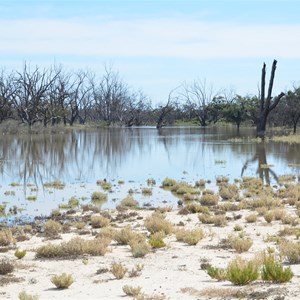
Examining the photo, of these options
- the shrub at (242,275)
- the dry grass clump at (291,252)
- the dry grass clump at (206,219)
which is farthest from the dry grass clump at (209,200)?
the shrub at (242,275)

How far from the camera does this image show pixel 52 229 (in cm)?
1254

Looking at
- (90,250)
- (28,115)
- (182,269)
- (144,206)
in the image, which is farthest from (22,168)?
(28,115)

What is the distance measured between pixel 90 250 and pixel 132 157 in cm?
2422

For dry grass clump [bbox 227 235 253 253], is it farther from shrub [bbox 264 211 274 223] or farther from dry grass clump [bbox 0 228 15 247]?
dry grass clump [bbox 0 228 15 247]

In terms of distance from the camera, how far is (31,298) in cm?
672

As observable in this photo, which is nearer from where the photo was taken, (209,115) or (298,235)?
(298,235)

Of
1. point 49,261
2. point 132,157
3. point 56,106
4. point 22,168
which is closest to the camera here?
point 49,261

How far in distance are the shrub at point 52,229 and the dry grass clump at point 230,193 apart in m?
6.84

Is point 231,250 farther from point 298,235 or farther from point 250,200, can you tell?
point 250,200

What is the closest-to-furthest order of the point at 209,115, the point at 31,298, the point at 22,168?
the point at 31,298 → the point at 22,168 → the point at 209,115

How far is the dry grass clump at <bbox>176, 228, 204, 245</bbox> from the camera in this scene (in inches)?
432

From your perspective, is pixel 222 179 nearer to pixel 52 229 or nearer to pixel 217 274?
pixel 52 229

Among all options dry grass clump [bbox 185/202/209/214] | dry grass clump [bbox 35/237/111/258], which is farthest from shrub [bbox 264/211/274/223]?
dry grass clump [bbox 35/237/111/258]

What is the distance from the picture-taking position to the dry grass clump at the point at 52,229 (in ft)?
40.0
